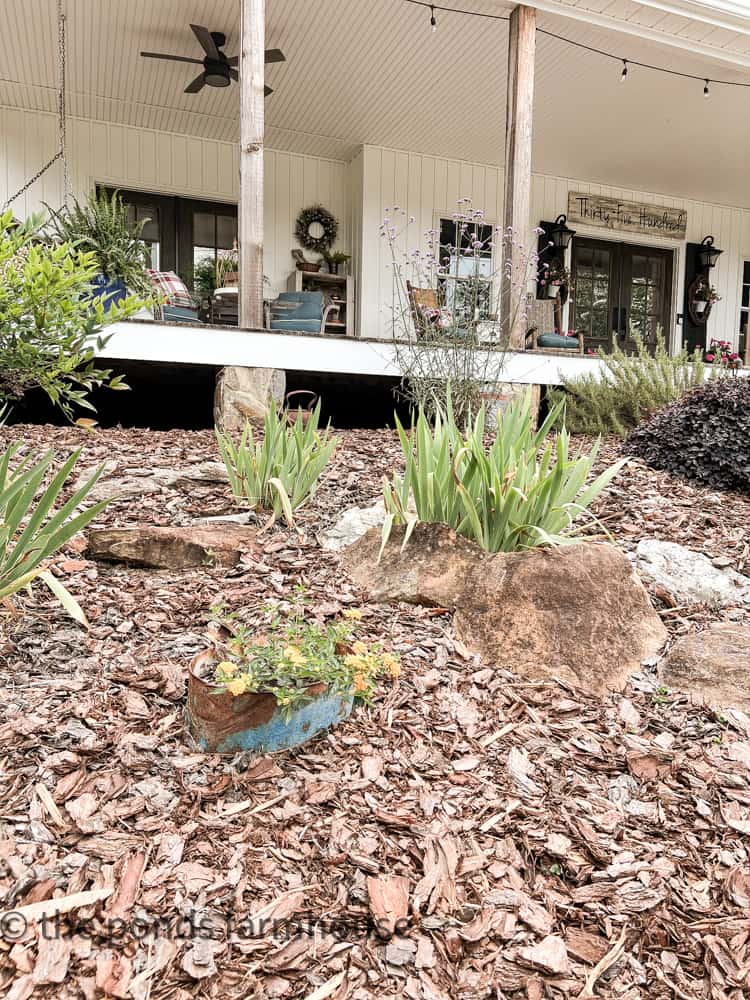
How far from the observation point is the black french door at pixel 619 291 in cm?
1002

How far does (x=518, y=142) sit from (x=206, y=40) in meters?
2.63

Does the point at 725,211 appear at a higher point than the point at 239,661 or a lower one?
higher

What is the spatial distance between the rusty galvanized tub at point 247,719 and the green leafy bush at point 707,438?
2.94 meters

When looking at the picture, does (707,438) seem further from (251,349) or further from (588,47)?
(588,47)

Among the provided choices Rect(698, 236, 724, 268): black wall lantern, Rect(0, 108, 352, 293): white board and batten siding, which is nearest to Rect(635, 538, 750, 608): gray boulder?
Rect(0, 108, 352, 293): white board and batten siding

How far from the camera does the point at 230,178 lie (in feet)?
28.6

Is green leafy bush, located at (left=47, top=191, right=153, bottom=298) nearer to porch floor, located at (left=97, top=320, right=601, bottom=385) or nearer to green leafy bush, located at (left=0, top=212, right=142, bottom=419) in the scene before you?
porch floor, located at (left=97, top=320, right=601, bottom=385)

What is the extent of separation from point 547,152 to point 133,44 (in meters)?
4.62

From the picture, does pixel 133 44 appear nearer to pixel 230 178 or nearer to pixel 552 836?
pixel 230 178

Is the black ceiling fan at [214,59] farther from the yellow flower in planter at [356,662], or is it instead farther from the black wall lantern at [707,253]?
the black wall lantern at [707,253]

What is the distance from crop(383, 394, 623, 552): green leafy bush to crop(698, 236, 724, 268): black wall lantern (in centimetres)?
889

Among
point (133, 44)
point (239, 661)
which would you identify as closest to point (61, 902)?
point (239, 661)

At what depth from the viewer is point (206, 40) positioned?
19.8 feet

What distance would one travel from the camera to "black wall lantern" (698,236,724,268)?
401 inches
